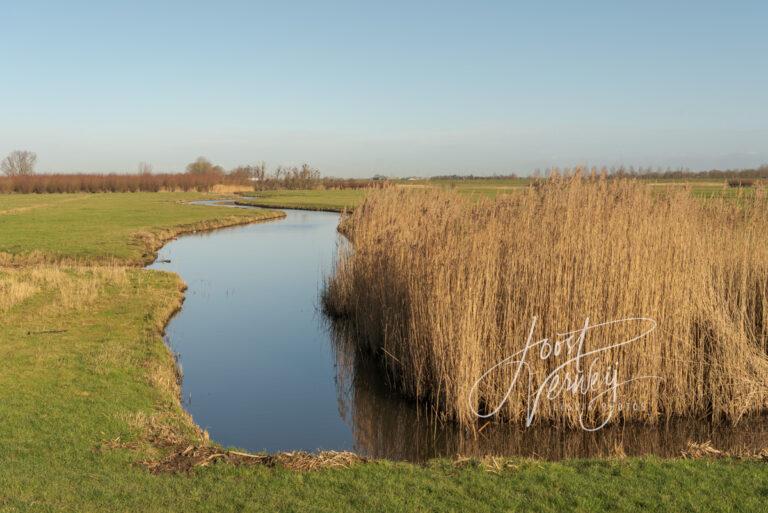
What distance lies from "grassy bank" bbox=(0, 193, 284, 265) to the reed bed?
2029cm

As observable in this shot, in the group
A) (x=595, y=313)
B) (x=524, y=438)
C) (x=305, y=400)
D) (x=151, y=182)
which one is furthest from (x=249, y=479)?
(x=151, y=182)

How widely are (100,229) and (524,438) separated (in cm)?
3356

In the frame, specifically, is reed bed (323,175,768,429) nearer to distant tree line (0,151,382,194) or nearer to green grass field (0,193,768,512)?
green grass field (0,193,768,512)

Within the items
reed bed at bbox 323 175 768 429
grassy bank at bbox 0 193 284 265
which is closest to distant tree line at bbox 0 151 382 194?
grassy bank at bbox 0 193 284 265

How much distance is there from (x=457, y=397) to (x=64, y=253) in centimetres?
2261

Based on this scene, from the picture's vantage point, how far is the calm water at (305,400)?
10.0 m

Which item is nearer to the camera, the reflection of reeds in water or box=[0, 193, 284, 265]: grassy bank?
the reflection of reeds in water

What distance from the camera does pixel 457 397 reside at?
10680 millimetres

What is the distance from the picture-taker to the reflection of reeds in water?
31.9 feet

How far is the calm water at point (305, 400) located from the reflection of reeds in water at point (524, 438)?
2 centimetres

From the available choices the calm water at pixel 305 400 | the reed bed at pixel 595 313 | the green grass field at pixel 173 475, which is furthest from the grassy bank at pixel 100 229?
the reed bed at pixel 595 313

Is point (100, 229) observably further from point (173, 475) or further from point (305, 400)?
point (173, 475)

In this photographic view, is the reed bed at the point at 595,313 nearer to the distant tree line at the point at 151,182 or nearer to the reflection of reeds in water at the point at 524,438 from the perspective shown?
the reflection of reeds in water at the point at 524,438
